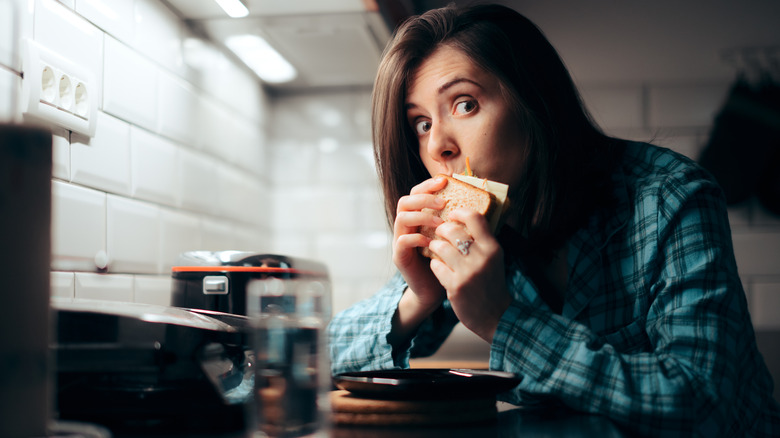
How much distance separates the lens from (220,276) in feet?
3.86

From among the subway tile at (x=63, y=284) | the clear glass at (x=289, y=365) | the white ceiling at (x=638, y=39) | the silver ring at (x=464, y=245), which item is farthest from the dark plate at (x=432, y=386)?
the white ceiling at (x=638, y=39)

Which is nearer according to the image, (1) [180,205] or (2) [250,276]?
(2) [250,276]

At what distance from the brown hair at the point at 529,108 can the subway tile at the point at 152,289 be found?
1.86 feet

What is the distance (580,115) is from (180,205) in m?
0.93

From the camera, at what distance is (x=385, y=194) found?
141 centimetres

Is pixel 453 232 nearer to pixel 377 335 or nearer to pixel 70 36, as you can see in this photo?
pixel 377 335

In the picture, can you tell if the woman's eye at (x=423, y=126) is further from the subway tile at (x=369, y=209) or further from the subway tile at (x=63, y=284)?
the subway tile at (x=369, y=209)

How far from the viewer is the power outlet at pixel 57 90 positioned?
99 cm

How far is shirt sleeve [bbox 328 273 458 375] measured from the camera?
1.19 metres

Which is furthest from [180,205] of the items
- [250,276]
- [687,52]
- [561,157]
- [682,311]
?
[687,52]

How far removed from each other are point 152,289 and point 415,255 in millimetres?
639

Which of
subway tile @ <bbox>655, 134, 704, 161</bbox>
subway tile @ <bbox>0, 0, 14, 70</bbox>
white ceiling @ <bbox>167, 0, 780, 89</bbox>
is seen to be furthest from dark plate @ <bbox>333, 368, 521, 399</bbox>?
subway tile @ <bbox>655, 134, 704, 161</bbox>

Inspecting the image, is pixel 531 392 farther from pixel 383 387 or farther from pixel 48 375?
pixel 48 375

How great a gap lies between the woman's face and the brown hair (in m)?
0.02
